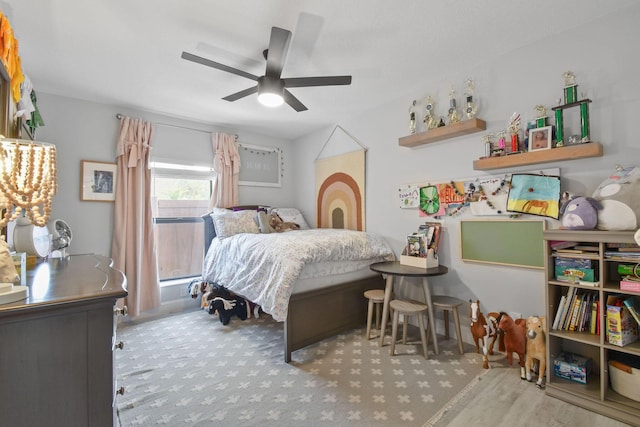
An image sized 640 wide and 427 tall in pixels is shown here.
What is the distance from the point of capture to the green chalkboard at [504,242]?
218 cm

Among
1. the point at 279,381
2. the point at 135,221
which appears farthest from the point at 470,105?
the point at 135,221

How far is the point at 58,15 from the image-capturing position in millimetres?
1806

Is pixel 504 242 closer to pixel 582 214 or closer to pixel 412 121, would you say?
pixel 582 214

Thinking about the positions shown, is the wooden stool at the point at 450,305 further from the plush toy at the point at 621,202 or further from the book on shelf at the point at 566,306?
the plush toy at the point at 621,202

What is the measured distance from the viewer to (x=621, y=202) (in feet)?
5.36

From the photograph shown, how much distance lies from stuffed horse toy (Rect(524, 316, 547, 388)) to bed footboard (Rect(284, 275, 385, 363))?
1344 millimetres

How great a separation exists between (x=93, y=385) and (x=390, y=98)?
10.4ft

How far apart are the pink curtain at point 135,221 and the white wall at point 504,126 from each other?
2472 mm

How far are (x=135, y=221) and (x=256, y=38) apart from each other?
240 centimetres

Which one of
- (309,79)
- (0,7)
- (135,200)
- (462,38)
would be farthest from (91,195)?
(462,38)

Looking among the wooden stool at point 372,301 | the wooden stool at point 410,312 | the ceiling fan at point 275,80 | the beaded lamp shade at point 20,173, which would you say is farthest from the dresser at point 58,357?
the wooden stool at point 372,301

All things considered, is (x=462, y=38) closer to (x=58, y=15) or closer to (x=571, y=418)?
(x=571, y=418)

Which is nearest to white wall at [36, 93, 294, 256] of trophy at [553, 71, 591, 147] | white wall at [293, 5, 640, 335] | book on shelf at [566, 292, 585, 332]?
white wall at [293, 5, 640, 335]

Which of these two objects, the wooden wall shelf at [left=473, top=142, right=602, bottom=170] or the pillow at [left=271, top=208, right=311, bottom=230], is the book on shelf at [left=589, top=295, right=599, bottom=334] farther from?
the pillow at [left=271, top=208, right=311, bottom=230]
